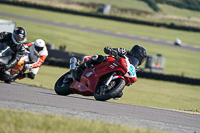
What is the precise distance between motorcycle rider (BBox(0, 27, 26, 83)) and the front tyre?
3.26 metres

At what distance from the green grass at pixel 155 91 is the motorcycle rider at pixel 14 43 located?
8.42ft

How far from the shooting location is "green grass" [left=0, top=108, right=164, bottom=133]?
4.12 metres

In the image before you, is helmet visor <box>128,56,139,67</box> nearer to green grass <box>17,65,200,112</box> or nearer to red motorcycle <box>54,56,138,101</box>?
red motorcycle <box>54,56,138,101</box>

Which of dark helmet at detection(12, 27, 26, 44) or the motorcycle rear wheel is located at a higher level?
dark helmet at detection(12, 27, 26, 44)

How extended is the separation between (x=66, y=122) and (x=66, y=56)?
600 inches

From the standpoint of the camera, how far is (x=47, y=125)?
4.40 metres

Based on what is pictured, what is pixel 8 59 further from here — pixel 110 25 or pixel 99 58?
pixel 110 25

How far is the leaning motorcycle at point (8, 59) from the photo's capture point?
9812 mm

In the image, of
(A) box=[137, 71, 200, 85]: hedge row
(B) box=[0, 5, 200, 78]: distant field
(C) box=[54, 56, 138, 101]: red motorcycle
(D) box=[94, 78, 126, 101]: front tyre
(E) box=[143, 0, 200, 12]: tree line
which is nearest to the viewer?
(D) box=[94, 78, 126, 101]: front tyre

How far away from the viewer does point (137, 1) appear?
72.0 meters

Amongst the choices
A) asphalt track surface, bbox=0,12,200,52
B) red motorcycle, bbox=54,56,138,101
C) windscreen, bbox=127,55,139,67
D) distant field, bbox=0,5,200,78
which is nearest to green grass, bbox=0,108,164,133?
red motorcycle, bbox=54,56,138,101

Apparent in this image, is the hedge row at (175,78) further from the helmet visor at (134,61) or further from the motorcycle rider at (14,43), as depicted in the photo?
the helmet visor at (134,61)

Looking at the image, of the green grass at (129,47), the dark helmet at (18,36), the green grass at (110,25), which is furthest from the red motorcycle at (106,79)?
the green grass at (110,25)

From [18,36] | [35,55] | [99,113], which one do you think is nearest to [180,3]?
[35,55]
